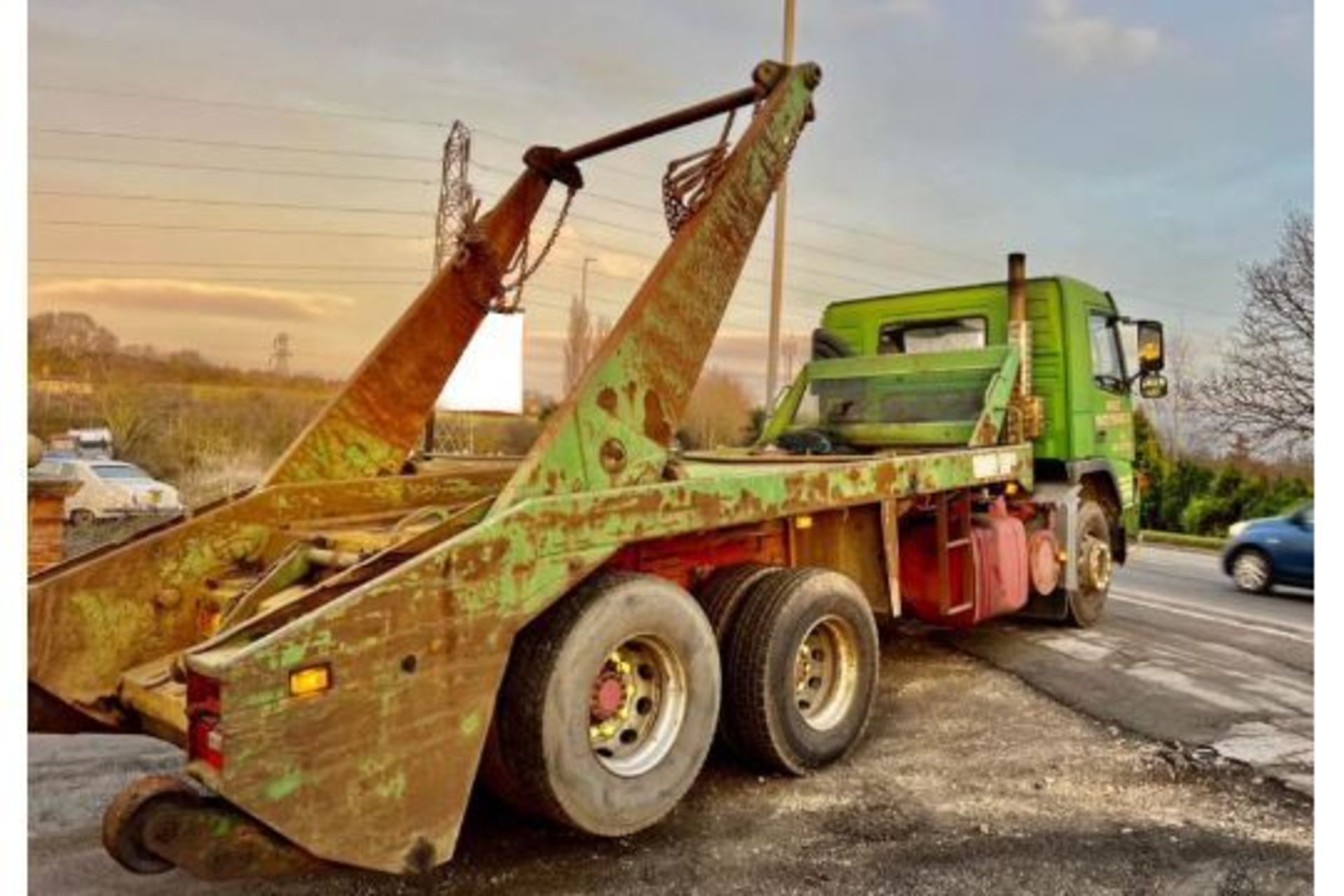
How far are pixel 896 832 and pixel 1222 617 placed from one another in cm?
718

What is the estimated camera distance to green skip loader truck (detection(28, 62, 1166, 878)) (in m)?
2.74

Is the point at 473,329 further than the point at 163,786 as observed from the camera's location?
Yes

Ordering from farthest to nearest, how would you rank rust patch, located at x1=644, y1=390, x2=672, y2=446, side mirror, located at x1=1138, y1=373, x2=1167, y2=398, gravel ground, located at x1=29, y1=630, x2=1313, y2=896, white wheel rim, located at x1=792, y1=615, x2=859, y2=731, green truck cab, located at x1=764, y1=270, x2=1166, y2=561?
side mirror, located at x1=1138, y1=373, x2=1167, y2=398 < green truck cab, located at x1=764, y1=270, x2=1166, y2=561 < white wheel rim, located at x1=792, y1=615, x2=859, y2=731 < rust patch, located at x1=644, y1=390, x2=672, y2=446 < gravel ground, located at x1=29, y1=630, x2=1313, y2=896

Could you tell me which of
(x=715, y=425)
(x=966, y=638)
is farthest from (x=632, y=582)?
(x=715, y=425)

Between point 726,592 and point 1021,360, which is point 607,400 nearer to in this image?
point 726,592

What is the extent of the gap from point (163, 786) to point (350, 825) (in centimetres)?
51

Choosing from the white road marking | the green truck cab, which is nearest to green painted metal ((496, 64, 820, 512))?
the green truck cab

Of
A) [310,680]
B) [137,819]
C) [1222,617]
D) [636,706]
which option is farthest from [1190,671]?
[137,819]

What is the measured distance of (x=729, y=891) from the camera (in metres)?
3.30

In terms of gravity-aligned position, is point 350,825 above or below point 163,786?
below

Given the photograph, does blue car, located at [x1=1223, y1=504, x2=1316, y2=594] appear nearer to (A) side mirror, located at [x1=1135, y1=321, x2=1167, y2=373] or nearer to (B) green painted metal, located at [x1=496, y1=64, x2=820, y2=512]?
(A) side mirror, located at [x1=1135, y1=321, x2=1167, y2=373]

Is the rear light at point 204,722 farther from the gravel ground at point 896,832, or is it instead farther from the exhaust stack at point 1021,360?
the exhaust stack at point 1021,360

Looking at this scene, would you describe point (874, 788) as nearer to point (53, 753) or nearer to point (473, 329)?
point (473, 329)

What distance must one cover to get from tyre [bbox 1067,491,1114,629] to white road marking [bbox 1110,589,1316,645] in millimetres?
1727
